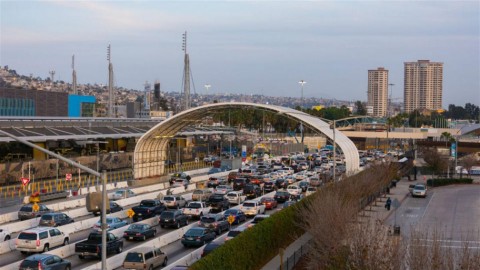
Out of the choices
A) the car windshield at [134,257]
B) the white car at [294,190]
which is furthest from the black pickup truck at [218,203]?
the car windshield at [134,257]

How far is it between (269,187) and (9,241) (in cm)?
3014

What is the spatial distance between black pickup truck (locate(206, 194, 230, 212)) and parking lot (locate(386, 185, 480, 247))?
10.3m

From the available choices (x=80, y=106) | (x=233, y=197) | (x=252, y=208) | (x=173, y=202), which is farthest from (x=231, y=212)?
(x=80, y=106)

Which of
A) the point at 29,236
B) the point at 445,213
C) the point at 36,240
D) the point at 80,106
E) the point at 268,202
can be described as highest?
the point at 80,106

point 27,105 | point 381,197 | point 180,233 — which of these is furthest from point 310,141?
point 180,233

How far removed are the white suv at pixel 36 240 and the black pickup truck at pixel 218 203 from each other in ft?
49.6

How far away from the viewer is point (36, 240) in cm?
2834

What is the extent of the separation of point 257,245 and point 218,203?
56.2 ft

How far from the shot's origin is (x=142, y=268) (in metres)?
25.4

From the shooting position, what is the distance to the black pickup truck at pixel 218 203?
43.5 m

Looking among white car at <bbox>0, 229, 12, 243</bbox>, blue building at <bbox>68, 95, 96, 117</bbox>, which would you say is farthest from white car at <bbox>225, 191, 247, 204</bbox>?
blue building at <bbox>68, 95, 96, 117</bbox>

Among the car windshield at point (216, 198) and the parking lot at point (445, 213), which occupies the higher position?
the car windshield at point (216, 198)

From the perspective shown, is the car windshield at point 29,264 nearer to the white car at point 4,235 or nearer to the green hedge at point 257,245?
the green hedge at point 257,245

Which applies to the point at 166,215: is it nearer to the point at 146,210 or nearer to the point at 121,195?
the point at 146,210
